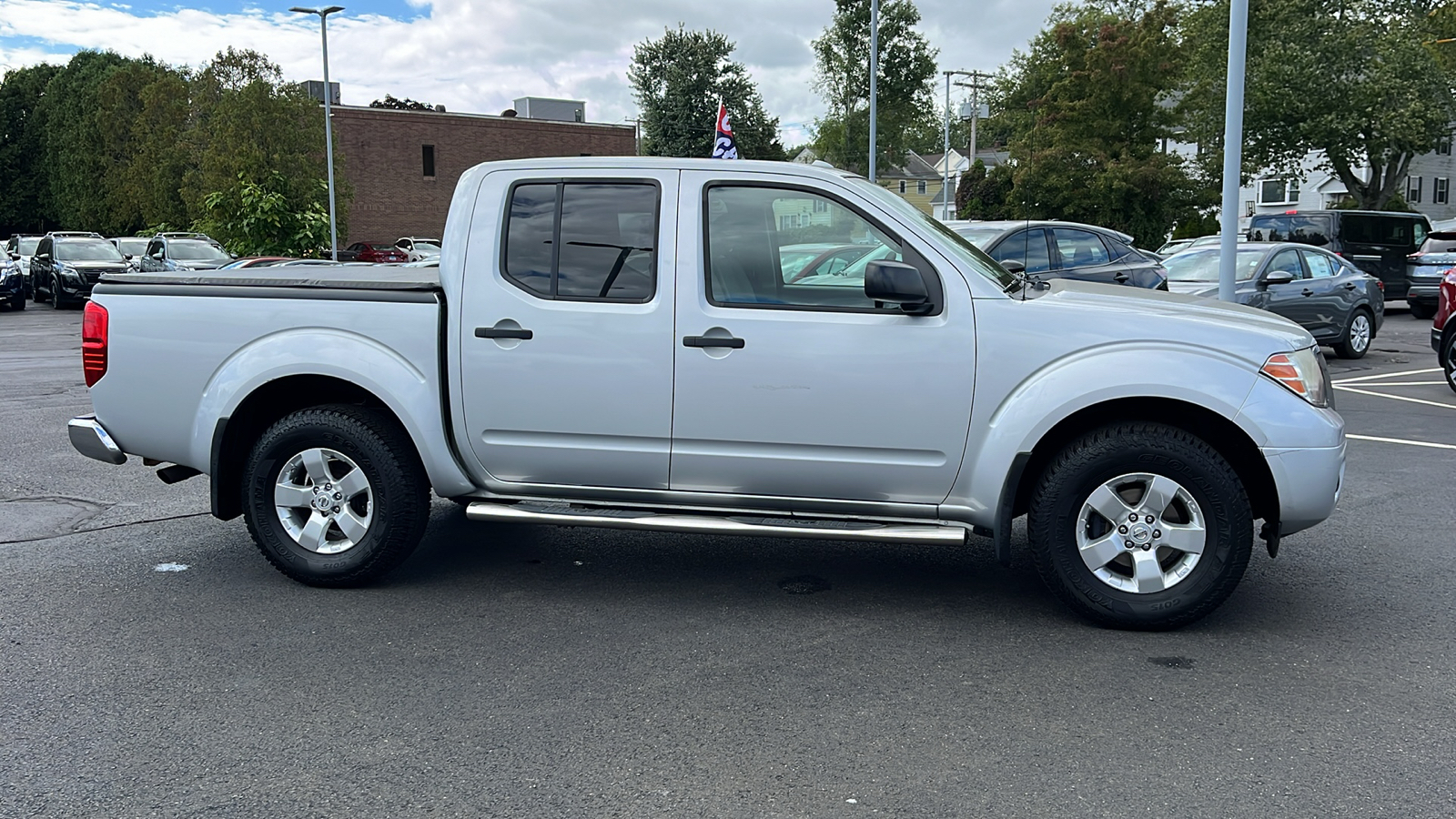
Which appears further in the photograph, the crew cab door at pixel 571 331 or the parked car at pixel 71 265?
the parked car at pixel 71 265

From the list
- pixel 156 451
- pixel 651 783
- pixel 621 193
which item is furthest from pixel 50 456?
pixel 651 783

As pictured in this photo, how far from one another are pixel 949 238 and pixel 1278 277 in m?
10.7

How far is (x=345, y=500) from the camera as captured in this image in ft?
17.7

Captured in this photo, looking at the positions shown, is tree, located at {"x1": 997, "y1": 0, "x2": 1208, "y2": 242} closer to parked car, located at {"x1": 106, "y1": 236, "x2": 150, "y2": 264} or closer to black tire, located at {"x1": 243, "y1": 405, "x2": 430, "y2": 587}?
parked car, located at {"x1": 106, "y1": 236, "x2": 150, "y2": 264}

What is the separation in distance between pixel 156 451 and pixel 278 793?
2.67 metres

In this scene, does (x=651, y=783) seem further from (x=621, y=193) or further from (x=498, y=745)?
(x=621, y=193)

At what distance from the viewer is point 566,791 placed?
3.47m

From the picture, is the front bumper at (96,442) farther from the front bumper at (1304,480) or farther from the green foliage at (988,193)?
the green foliage at (988,193)

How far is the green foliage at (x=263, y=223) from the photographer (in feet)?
96.1

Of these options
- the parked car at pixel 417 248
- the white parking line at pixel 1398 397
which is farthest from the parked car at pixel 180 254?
the white parking line at pixel 1398 397

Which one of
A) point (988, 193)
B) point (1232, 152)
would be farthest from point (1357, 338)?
point (988, 193)

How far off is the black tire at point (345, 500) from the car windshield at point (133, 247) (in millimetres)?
27477

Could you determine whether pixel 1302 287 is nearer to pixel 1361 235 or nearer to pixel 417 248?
pixel 1361 235

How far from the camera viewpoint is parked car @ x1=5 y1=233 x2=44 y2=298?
1268 inches
